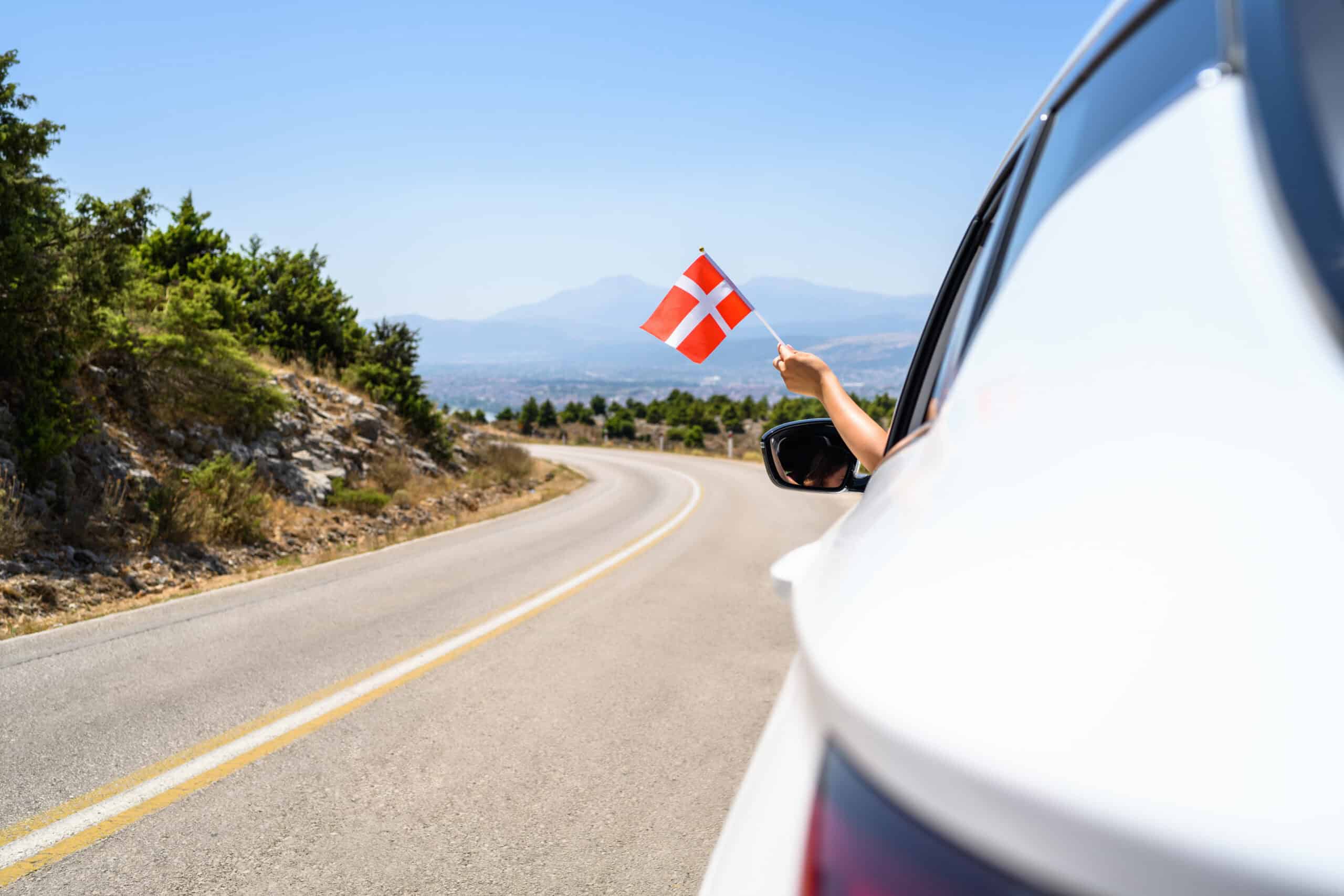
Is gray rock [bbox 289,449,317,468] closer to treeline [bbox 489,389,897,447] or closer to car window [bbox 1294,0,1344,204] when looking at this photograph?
car window [bbox 1294,0,1344,204]

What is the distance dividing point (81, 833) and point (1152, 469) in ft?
13.6

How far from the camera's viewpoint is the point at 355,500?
1548cm

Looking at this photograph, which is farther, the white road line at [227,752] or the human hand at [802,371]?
the white road line at [227,752]

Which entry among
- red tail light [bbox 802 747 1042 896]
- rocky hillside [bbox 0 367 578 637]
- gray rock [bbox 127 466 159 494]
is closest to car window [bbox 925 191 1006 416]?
red tail light [bbox 802 747 1042 896]

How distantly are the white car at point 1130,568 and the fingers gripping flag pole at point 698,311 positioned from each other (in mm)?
3354

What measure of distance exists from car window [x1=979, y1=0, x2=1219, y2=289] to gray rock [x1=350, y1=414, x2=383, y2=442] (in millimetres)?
18562

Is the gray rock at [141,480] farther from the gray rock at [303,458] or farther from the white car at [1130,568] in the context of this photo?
the white car at [1130,568]

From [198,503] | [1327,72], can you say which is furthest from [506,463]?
[1327,72]

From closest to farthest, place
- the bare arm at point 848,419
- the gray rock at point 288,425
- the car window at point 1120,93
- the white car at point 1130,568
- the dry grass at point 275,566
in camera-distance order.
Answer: the white car at point 1130,568 → the car window at point 1120,93 → the bare arm at point 848,419 → the dry grass at point 275,566 → the gray rock at point 288,425

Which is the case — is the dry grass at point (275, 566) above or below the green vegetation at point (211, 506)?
below

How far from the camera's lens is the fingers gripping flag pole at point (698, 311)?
4297 millimetres

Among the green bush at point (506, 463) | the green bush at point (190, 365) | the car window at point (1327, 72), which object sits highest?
the car window at point (1327, 72)

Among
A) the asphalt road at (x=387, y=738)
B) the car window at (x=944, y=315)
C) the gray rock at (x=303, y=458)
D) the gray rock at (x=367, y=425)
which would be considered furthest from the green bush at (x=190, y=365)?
the car window at (x=944, y=315)

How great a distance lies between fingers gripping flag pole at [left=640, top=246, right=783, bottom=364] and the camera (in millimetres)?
4297
